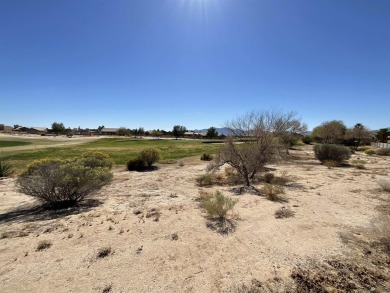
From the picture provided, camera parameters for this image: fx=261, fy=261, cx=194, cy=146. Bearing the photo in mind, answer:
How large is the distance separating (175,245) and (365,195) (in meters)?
9.77

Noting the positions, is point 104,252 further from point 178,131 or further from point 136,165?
point 178,131

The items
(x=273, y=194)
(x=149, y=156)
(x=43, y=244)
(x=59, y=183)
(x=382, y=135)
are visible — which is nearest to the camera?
(x=43, y=244)

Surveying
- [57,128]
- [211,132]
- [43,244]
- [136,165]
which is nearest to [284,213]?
[43,244]

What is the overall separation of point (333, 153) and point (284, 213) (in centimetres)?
1902

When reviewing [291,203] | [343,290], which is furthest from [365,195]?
[343,290]

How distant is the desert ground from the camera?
5.10m

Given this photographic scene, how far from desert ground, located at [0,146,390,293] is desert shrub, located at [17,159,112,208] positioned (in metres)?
0.65

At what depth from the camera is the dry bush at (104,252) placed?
6.12 m

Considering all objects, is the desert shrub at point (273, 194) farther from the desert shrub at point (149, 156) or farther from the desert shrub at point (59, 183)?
the desert shrub at point (149, 156)

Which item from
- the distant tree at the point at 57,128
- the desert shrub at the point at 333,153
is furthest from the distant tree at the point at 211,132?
the desert shrub at the point at 333,153

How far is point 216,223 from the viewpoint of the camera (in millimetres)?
8250

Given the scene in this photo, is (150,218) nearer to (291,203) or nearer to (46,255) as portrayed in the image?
(46,255)

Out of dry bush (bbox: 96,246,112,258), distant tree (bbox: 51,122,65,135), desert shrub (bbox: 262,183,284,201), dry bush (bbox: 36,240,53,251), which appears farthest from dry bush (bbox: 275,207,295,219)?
distant tree (bbox: 51,122,65,135)

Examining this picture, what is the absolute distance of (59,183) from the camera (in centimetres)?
997
